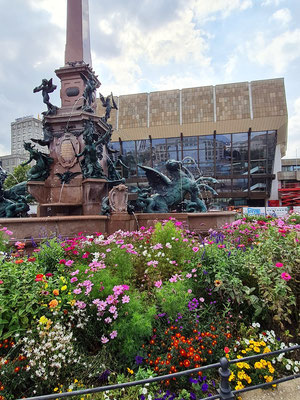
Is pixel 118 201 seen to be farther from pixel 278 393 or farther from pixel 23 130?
pixel 23 130

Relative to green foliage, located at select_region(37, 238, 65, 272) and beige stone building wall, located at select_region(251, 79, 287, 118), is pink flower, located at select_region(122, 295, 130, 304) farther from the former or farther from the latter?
beige stone building wall, located at select_region(251, 79, 287, 118)

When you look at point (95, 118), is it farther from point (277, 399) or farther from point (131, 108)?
point (131, 108)

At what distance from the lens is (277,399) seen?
2.43 meters

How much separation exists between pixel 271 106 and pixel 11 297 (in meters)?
49.1

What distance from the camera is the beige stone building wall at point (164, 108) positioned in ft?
153

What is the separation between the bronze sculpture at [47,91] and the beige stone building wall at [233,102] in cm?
3714

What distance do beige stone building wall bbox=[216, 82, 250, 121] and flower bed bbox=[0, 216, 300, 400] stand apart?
44575 mm

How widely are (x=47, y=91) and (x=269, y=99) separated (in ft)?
138

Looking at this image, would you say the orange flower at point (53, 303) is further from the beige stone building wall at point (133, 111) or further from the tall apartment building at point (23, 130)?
the tall apartment building at point (23, 130)

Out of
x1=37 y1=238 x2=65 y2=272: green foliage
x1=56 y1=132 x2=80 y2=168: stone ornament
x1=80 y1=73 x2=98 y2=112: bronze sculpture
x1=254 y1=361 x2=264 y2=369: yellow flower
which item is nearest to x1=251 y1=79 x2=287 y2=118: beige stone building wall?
x1=80 y1=73 x2=98 y2=112: bronze sculpture

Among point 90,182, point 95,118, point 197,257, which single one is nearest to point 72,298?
point 197,257

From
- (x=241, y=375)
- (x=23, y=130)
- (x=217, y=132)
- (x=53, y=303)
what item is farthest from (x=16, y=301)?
(x=23, y=130)

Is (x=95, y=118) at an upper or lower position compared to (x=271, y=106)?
lower

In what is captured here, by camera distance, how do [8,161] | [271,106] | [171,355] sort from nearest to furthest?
[171,355] → [271,106] → [8,161]
